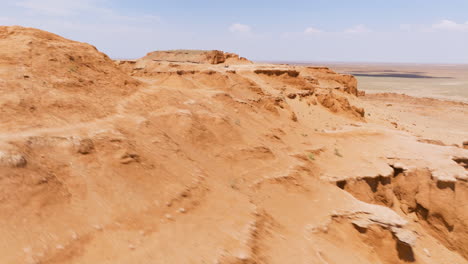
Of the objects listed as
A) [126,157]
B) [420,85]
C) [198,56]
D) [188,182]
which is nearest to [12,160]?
[126,157]

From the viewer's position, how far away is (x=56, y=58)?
342 inches

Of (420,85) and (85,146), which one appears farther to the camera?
(420,85)

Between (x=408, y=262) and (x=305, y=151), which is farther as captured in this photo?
(x=305, y=151)

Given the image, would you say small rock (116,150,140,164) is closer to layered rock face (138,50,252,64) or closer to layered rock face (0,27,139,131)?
layered rock face (0,27,139,131)

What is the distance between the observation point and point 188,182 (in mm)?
6242

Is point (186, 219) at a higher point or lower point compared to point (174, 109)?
lower

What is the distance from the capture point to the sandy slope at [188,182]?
14.7 feet

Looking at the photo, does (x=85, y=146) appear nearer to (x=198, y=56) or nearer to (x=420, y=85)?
(x=198, y=56)

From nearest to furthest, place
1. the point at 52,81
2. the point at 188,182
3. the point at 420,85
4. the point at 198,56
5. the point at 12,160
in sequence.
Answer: the point at 12,160, the point at 188,182, the point at 52,81, the point at 198,56, the point at 420,85

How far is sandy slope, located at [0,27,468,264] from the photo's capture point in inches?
176

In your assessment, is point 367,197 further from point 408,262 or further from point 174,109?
point 174,109

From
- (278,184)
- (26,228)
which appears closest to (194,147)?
(278,184)

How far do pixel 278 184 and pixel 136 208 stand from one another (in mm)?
3913

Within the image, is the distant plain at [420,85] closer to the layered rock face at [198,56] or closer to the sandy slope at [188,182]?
the layered rock face at [198,56]
